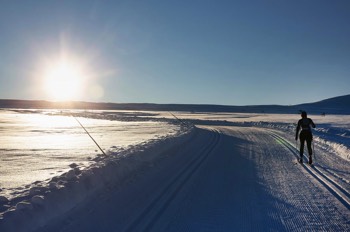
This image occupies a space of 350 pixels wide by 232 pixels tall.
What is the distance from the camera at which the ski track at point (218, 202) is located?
263 inches

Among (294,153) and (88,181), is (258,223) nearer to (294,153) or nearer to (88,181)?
(88,181)

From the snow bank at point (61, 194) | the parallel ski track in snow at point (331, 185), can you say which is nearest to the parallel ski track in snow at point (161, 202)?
the snow bank at point (61, 194)

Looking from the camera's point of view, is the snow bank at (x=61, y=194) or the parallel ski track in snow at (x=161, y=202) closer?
the snow bank at (x=61, y=194)

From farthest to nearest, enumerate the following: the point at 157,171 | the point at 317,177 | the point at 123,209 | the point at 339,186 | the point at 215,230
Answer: the point at 157,171 → the point at 317,177 → the point at 339,186 → the point at 123,209 → the point at 215,230

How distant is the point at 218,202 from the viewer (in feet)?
27.2

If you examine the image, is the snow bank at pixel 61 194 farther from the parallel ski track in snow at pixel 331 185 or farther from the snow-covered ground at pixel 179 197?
the parallel ski track in snow at pixel 331 185

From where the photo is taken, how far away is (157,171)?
12.2m

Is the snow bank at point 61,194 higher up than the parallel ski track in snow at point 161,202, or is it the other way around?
the snow bank at point 61,194

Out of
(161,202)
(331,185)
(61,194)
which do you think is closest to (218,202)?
(161,202)

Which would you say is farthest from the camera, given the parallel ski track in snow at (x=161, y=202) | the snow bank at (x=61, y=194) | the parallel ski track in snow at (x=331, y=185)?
the parallel ski track in snow at (x=331, y=185)

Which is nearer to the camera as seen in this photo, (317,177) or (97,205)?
(97,205)

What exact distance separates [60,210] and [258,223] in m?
3.38

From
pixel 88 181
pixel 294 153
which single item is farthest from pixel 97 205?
pixel 294 153

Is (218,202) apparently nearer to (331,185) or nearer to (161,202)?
(161,202)
